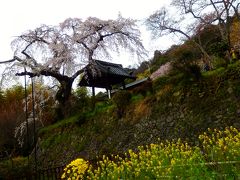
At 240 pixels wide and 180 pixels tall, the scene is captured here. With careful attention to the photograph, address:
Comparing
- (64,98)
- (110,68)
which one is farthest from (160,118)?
(110,68)

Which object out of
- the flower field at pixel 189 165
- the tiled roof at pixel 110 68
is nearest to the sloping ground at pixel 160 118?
the tiled roof at pixel 110 68

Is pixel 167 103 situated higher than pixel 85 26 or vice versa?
pixel 85 26

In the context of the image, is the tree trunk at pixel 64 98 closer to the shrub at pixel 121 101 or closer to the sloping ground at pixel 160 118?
the sloping ground at pixel 160 118

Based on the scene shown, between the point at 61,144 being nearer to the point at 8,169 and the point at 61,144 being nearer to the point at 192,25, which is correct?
the point at 8,169

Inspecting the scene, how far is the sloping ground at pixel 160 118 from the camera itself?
1041 centimetres

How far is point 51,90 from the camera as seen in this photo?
21.2 metres

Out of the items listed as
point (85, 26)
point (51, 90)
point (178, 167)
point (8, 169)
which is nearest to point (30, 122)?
point (51, 90)

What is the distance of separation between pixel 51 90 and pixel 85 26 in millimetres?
4186

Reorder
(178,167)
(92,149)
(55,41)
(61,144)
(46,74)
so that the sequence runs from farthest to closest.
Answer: (55,41), (46,74), (61,144), (92,149), (178,167)

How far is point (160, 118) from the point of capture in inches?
477

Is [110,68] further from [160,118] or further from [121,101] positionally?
[160,118]

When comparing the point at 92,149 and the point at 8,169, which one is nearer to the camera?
the point at 92,149

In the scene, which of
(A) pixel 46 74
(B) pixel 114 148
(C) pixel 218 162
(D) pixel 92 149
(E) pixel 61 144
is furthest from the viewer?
(A) pixel 46 74

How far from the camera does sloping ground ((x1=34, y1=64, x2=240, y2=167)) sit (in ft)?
34.1
